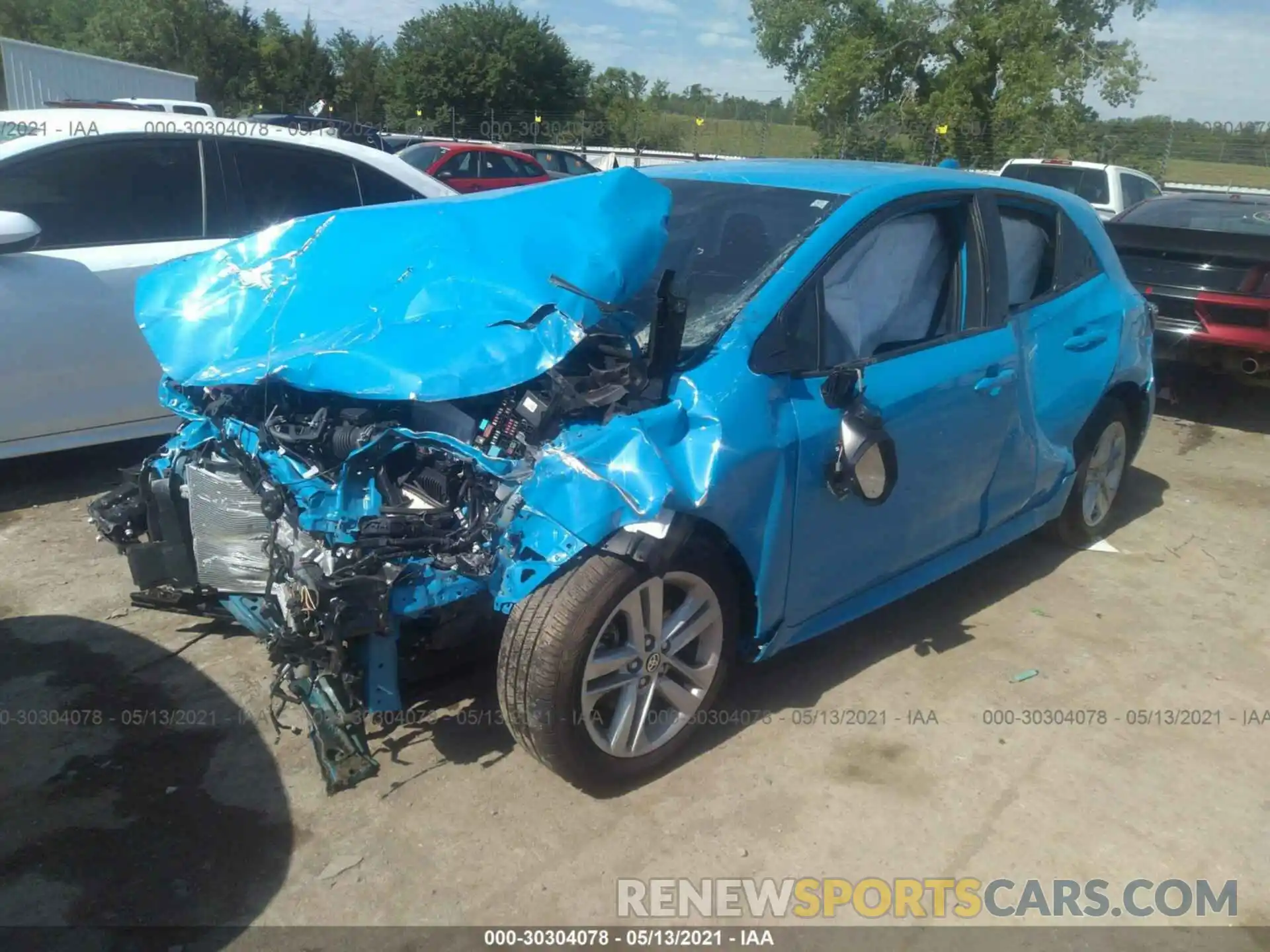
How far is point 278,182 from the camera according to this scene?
17.0 feet

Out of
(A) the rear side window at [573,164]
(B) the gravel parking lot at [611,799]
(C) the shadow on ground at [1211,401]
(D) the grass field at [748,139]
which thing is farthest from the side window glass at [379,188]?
(D) the grass field at [748,139]

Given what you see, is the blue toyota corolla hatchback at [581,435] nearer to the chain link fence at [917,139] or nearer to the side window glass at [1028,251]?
the side window glass at [1028,251]

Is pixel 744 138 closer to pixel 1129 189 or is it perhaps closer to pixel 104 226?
pixel 1129 189

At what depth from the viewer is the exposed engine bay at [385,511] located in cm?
267

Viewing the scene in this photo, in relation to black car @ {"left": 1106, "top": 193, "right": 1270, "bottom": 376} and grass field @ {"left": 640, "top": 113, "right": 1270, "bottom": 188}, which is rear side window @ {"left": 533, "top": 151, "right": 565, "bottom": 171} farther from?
grass field @ {"left": 640, "top": 113, "right": 1270, "bottom": 188}

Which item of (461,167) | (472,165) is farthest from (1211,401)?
(472,165)

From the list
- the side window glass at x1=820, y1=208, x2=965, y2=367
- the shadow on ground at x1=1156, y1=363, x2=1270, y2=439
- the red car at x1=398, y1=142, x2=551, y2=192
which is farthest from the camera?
the red car at x1=398, y1=142, x2=551, y2=192

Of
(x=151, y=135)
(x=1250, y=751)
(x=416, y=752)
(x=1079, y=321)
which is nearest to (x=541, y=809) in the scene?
(x=416, y=752)

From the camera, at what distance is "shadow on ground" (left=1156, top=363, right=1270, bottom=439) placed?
7.89 metres

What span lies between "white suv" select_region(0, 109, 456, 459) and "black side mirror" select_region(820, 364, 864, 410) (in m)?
3.26

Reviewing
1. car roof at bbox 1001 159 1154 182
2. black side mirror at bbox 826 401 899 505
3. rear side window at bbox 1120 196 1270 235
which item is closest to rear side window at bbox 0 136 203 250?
black side mirror at bbox 826 401 899 505

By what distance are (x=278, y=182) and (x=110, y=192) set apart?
0.79 m

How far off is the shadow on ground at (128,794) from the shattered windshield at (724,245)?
5.90 ft

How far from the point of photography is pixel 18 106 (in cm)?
2047
